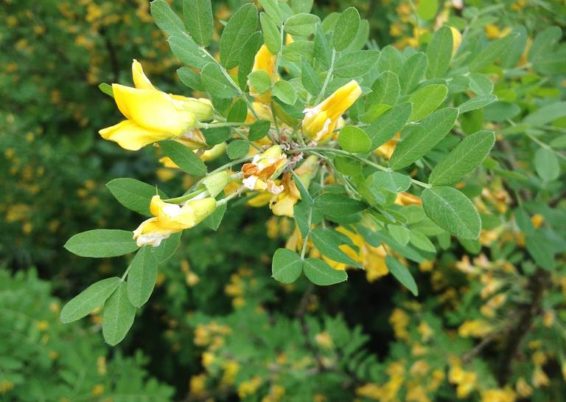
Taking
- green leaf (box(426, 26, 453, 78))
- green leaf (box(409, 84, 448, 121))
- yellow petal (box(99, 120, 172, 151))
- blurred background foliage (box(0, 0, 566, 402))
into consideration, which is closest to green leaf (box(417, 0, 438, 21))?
blurred background foliage (box(0, 0, 566, 402))

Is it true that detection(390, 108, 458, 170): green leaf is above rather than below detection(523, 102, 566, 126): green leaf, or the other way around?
above

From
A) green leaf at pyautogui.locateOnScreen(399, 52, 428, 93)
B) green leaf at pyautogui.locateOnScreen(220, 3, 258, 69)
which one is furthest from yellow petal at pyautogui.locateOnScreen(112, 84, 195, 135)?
green leaf at pyautogui.locateOnScreen(399, 52, 428, 93)

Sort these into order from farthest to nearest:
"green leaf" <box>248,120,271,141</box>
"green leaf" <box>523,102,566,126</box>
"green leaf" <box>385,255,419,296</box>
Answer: "green leaf" <box>523,102,566,126</box> → "green leaf" <box>385,255,419,296</box> → "green leaf" <box>248,120,271,141</box>

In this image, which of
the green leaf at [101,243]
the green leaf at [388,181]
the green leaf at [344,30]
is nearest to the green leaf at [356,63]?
the green leaf at [344,30]

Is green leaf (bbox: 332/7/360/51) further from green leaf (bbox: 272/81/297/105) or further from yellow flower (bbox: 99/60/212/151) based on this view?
yellow flower (bbox: 99/60/212/151)

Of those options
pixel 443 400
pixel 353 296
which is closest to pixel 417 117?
pixel 443 400

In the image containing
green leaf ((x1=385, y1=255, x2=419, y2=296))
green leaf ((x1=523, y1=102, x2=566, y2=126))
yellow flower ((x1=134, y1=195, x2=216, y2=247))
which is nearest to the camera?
yellow flower ((x1=134, y1=195, x2=216, y2=247))

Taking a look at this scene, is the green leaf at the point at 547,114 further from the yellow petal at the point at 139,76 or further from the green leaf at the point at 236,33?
the yellow petal at the point at 139,76

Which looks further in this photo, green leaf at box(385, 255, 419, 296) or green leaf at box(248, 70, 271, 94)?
green leaf at box(385, 255, 419, 296)

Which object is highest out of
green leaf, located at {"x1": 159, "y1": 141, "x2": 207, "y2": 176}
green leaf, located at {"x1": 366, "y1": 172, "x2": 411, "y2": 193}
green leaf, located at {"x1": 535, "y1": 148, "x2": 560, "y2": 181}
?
green leaf, located at {"x1": 159, "y1": 141, "x2": 207, "y2": 176}
